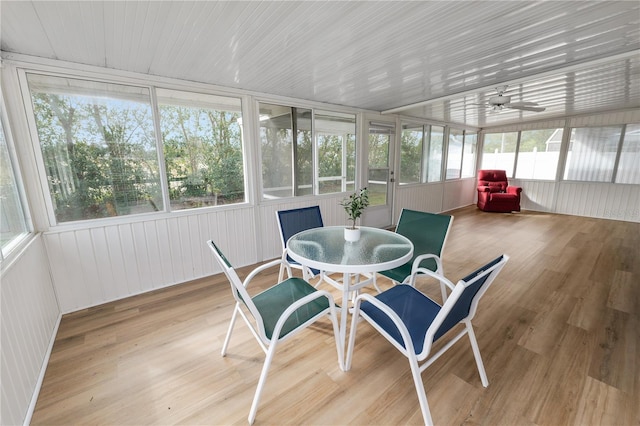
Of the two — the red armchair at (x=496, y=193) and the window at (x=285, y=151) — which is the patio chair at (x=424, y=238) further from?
the red armchair at (x=496, y=193)

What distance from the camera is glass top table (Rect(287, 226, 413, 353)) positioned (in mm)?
1618

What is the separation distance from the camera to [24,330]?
150 cm

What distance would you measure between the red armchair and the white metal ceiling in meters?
3.54

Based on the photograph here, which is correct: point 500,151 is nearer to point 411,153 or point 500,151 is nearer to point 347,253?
point 411,153

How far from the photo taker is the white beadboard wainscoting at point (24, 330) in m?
1.24

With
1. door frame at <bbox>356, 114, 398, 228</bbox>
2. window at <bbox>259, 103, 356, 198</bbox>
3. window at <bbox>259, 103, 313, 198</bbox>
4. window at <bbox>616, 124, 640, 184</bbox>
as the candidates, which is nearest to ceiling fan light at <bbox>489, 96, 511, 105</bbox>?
door frame at <bbox>356, 114, 398, 228</bbox>

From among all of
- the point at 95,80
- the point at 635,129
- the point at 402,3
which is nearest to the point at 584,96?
the point at 635,129

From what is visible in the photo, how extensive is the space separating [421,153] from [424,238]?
3949mm

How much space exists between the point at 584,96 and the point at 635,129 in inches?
106

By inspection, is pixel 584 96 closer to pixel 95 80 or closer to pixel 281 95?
pixel 281 95

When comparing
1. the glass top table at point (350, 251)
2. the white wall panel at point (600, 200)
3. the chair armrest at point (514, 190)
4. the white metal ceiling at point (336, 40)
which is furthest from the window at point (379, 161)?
the white wall panel at point (600, 200)

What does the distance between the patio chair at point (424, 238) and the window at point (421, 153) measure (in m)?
3.06

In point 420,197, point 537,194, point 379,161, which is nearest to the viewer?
point 379,161

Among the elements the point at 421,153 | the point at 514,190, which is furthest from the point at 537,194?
the point at 421,153
